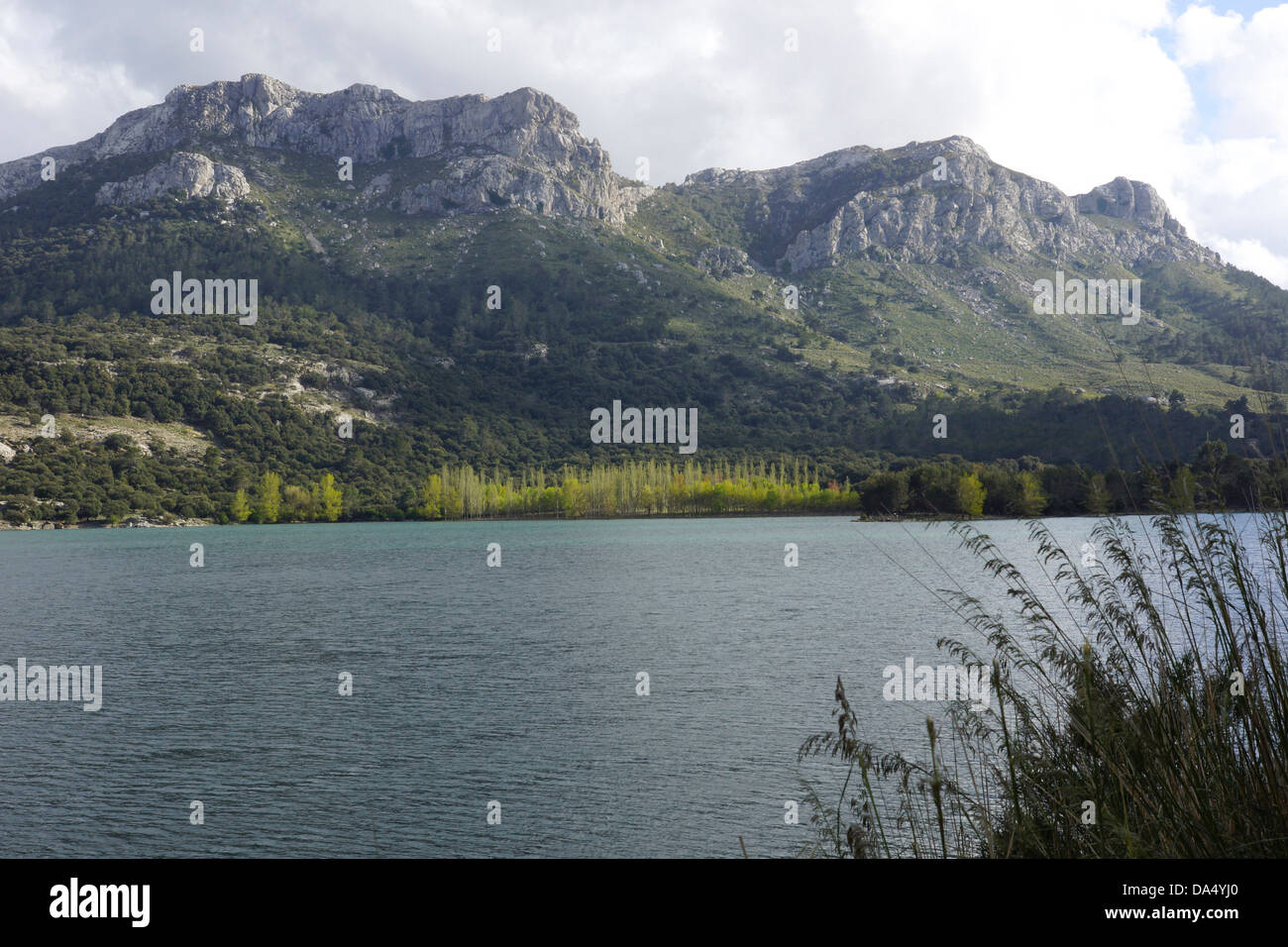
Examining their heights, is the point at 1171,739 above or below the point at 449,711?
above

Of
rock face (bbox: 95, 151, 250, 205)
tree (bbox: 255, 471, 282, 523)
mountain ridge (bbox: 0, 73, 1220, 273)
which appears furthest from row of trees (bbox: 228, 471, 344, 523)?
mountain ridge (bbox: 0, 73, 1220, 273)

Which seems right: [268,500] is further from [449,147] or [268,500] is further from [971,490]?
[449,147]

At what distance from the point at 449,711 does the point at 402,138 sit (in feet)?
670

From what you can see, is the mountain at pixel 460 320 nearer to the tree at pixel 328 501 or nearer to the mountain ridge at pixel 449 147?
the mountain ridge at pixel 449 147

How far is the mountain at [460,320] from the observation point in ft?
355

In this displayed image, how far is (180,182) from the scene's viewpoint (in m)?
158

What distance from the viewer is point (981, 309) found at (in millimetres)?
177500

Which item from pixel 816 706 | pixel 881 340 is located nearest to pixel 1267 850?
pixel 816 706

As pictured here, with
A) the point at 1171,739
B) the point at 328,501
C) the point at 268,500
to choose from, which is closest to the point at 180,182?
the point at 268,500

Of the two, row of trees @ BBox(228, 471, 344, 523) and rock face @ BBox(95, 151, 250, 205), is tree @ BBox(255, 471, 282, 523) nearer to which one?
row of trees @ BBox(228, 471, 344, 523)

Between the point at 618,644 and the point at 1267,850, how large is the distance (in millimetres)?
21241

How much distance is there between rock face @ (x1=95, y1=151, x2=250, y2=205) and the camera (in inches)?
6186
